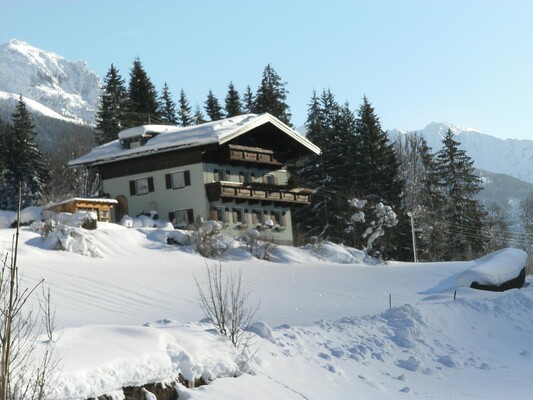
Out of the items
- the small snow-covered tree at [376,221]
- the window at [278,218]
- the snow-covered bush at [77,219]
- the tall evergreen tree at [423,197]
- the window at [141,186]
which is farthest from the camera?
the tall evergreen tree at [423,197]

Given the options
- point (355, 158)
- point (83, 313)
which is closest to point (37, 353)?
point (83, 313)

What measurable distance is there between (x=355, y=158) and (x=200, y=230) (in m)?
29.2

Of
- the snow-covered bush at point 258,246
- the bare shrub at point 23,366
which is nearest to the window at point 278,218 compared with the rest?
the snow-covered bush at point 258,246

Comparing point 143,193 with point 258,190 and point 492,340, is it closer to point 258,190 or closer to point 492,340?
point 258,190

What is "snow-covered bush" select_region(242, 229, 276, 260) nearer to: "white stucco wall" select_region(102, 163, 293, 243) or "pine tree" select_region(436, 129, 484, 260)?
"white stucco wall" select_region(102, 163, 293, 243)

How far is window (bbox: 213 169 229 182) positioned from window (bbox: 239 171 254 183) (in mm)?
1395

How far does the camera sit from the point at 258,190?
52219 mm

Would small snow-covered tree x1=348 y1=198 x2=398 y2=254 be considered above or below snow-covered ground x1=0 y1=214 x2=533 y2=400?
above

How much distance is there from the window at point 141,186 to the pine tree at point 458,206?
26125 millimetres

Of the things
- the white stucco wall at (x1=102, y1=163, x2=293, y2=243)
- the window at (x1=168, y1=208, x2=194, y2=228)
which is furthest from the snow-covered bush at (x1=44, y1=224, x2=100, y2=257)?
the white stucco wall at (x1=102, y1=163, x2=293, y2=243)

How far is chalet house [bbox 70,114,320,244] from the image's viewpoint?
50344mm

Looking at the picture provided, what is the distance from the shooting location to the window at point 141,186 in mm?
52469

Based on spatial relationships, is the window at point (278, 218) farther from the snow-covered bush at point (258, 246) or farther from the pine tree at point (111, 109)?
the pine tree at point (111, 109)

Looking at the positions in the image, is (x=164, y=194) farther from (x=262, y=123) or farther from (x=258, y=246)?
(x=258, y=246)
